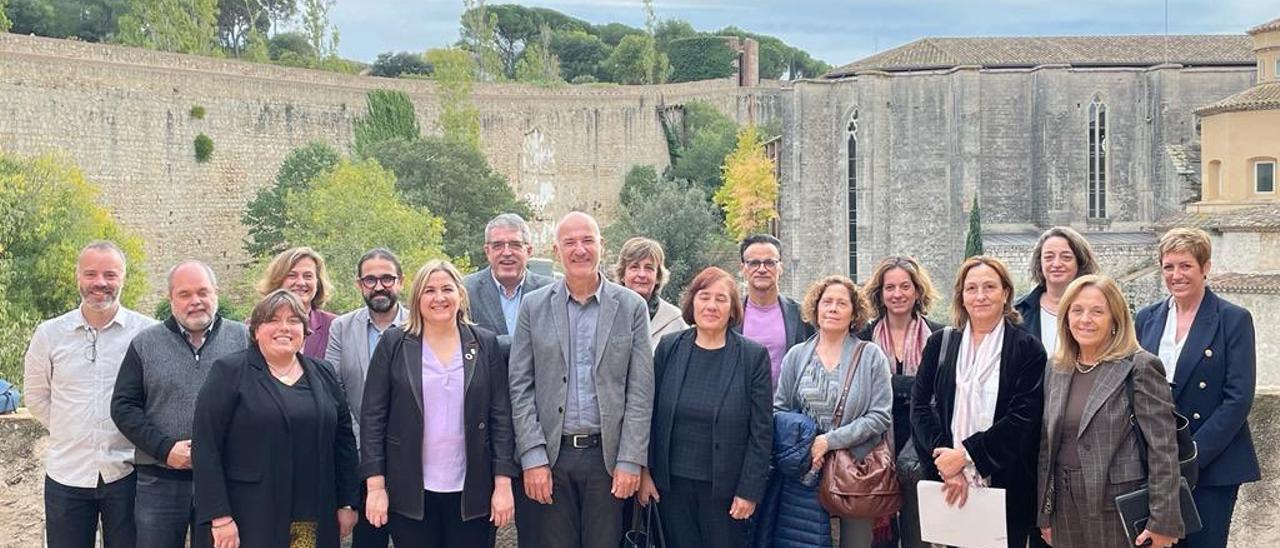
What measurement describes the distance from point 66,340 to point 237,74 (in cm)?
3268

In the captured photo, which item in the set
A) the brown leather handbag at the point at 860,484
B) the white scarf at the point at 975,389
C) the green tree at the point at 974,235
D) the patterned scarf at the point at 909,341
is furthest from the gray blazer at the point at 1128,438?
the green tree at the point at 974,235

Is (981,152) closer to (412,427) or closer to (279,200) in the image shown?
(279,200)

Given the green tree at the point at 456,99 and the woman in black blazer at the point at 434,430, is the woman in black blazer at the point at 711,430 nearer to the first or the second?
the woman in black blazer at the point at 434,430

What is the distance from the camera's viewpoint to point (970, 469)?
5.36 metres

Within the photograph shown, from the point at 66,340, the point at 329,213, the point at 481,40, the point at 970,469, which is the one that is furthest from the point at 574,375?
the point at 481,40

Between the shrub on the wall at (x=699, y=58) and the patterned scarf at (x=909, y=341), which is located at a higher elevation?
the shrub on the wall at (x=699, y=58)

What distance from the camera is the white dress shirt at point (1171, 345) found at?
5.48 metres

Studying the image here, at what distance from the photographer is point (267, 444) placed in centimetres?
525

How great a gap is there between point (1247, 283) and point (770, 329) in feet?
65.3

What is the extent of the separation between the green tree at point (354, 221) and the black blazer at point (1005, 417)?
27.7 m

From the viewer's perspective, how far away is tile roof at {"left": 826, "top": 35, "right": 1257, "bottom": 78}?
45.1 meters

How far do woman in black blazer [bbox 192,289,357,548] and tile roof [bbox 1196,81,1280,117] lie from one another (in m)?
33.1

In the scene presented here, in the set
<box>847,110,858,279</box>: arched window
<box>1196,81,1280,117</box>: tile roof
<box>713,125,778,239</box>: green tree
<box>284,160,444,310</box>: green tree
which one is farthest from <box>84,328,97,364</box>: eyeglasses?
<box>713,125,778,239</box>: green tree

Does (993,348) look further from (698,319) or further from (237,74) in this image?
(237,74)
